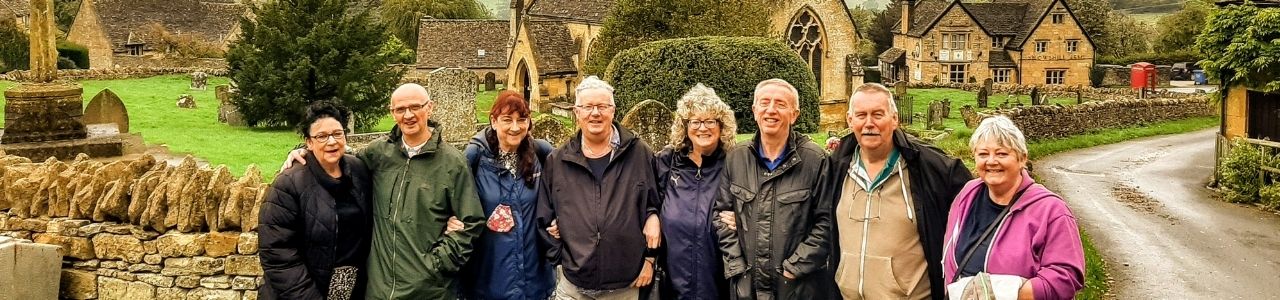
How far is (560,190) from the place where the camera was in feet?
21.1

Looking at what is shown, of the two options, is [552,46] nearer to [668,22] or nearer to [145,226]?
[668,22]

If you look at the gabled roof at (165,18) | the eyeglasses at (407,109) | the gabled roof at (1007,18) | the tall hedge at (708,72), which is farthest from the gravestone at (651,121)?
the gabled roof at (165,18)

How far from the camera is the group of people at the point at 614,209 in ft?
19.0

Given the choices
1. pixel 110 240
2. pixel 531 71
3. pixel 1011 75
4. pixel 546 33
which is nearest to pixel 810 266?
pixel 110 240

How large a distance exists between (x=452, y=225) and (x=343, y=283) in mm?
788

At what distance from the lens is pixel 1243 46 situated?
773 inches

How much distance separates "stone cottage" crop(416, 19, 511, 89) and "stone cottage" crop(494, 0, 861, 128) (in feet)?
8.88

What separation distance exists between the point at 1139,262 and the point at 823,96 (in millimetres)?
24410

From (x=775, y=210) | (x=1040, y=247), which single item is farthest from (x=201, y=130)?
(x=1040, y=247)

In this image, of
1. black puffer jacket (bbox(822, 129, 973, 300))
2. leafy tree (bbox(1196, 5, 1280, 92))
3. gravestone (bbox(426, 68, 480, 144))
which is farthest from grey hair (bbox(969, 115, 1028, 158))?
leafy tree (bbox(1196, 5, 1280, 92))

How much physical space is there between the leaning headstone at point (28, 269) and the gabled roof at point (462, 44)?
43440mm

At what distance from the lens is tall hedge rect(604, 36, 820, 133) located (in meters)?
22.2

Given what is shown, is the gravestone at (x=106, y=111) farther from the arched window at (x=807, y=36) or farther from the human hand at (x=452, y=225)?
the arched window at (x=807, y=36)

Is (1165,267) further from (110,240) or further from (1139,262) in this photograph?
(110,240)
